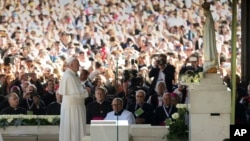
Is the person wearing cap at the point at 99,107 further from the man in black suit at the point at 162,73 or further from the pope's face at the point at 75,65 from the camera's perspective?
the pope's face at the point at 75,65

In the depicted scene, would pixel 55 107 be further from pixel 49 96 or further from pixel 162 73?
pixel 162 73

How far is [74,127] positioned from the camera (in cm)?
1598

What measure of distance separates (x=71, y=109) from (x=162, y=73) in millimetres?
5470

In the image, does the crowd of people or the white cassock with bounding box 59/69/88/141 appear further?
the crowd of people

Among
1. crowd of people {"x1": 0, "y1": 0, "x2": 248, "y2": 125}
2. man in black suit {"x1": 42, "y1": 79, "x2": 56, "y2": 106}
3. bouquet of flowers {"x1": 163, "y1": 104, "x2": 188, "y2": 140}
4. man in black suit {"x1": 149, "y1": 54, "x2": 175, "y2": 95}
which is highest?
crowd of people {"x1": 0, "y1": 0, "x2": 248, "y2": 125}

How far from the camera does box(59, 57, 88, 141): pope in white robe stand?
1566 cm

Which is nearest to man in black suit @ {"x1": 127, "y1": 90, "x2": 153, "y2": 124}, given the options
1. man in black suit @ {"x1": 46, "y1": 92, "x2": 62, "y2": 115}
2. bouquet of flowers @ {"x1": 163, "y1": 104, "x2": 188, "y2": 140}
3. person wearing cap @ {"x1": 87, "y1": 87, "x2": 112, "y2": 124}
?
person wearing cap @ {"x1": 87, "y1": 87, "x2": 112, "y2": 124}

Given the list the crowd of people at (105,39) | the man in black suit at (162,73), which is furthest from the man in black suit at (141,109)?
the crowd of people at (105,39)

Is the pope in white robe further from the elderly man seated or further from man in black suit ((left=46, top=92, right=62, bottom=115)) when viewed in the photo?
man in black suit ((left=46, top=92, right=62, bottom=115))

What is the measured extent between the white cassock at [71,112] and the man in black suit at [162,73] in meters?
4.44

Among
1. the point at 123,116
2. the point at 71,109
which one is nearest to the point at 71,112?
the point at 71,109

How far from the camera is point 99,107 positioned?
726 inches

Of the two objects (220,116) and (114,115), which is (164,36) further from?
(220,116)

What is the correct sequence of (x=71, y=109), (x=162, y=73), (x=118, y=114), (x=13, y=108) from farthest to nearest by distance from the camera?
1. (x=162, y=73)
2. (x=13, y=108)
3. (x=118, y=114)
4. (x=71, y=109)
